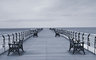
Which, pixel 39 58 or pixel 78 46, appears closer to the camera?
pixel 39 58

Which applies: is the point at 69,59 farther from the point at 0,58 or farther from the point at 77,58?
the point at 0,58

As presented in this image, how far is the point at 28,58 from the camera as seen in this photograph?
11.1m

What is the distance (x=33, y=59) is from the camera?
35.4 feet

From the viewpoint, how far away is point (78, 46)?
501 inches

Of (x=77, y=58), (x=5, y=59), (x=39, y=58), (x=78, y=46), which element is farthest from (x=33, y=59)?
(x=78, y=46)

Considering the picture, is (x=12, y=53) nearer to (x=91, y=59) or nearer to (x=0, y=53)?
(x=0, y=53)

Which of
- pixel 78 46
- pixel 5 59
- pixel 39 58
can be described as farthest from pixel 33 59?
pixel 78 46

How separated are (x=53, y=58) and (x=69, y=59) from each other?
2.70ft

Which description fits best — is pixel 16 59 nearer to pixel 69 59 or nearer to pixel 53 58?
pixel 53 58

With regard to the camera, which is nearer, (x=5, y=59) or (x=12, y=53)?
(x=5, y=59)

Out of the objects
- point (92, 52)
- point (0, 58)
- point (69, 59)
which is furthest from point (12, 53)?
point (92, 52)

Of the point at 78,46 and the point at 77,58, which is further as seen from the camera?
the point at 78,46

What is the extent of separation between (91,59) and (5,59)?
13.8 feet

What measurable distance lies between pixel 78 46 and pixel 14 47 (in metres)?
3.66
